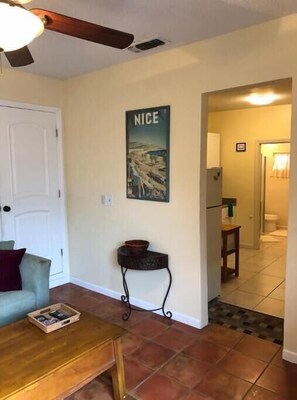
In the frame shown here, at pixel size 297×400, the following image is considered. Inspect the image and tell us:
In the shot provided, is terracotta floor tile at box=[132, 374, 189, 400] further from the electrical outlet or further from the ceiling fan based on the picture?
the ceiling fan

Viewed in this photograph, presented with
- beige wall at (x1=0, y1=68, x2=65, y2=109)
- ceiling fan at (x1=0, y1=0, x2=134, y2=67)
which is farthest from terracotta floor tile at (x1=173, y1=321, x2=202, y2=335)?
beige wall at (x1=0, y1=68, x2=65, y2=109)

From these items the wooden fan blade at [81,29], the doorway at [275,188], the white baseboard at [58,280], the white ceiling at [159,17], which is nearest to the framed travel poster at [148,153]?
the white ceiling at [159,17]

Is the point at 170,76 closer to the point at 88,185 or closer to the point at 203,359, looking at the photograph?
the point at 88,185

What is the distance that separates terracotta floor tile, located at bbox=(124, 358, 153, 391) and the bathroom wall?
6006 mm

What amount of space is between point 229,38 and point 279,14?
426mm

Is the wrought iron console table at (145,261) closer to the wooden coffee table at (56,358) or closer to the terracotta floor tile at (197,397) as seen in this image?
the wooden coffee table at (56,358)

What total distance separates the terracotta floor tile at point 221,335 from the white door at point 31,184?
80.7 inches

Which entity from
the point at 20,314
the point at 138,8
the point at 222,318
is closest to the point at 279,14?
the point at 138,8

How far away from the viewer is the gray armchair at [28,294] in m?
2.49

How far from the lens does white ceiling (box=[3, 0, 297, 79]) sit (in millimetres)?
2080

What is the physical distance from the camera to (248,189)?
6051mm

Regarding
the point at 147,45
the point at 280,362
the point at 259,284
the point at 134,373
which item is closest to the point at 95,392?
the point at 134,373

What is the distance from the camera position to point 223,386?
223 cm

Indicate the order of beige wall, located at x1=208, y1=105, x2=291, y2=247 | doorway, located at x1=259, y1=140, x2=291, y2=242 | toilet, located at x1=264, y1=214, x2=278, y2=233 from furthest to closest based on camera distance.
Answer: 1. toilet, located at x1=264, y1=214, x2=278, y2=233
2. doorway, located at x1=259, y1=140, x2=291, y2=242
3. beige wall, located at x1=208, y1=105, x2=291, y2=247
